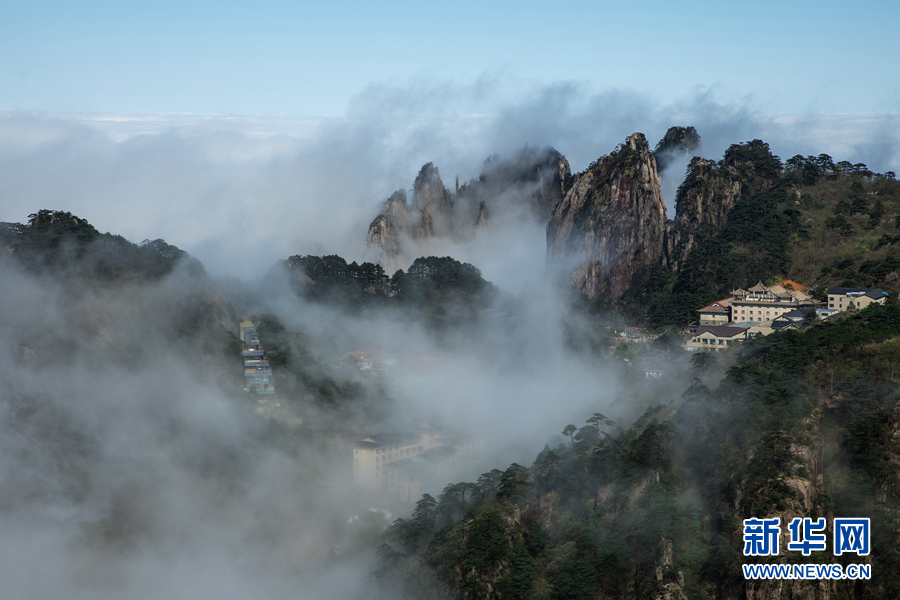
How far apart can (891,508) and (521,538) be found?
35.4 feet

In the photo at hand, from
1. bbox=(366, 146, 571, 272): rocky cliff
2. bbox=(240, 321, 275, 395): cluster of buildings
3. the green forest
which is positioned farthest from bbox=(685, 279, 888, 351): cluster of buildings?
bbox=(366, 146, 571, 272): rocky cliff

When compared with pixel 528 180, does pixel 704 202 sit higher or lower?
lower

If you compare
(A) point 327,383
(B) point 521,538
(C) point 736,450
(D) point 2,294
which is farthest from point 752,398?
(D) point 2,294

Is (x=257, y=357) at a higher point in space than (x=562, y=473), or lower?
higher

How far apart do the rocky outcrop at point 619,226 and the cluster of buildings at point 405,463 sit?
24.2m

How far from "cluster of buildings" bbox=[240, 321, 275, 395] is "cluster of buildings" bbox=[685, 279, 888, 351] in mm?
21024

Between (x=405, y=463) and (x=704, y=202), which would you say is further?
(x=704, y=202)

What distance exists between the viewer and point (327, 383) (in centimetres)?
4069

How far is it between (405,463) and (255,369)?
992 centimetres

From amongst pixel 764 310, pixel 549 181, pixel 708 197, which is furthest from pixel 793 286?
pixel 549 181

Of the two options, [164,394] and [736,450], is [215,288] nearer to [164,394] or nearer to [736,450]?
[164,394]

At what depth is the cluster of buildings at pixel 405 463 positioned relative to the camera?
3381 centimetres

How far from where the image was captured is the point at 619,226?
5700 centimetres

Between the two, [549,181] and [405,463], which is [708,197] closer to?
[549,181]
